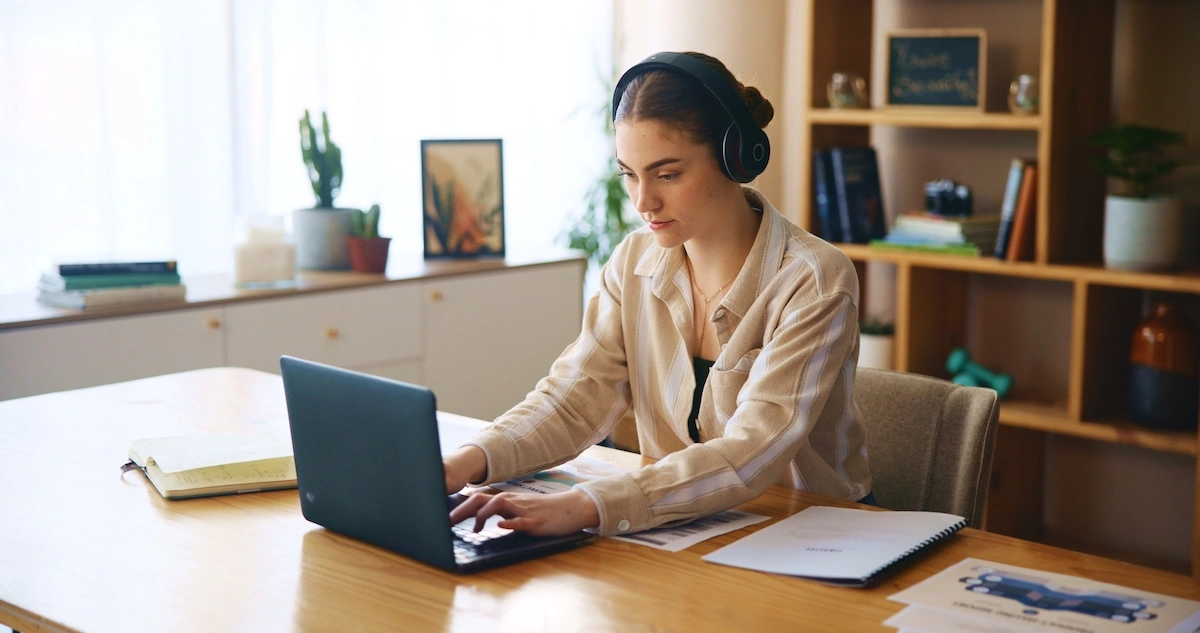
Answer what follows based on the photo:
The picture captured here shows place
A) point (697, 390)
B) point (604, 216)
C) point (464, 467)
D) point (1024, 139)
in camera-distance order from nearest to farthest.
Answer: point (464, 467)
point (697, 390)
point (1024, 139)
point (604, 216)

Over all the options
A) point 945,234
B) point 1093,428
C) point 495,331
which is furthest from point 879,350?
point 495,331

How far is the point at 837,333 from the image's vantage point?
1.57m

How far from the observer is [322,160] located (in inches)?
127

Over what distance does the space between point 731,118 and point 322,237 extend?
1913 mm

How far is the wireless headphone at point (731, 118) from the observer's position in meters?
1.59

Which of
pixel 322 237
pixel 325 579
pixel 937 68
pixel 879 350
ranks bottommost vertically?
pixel 879 350

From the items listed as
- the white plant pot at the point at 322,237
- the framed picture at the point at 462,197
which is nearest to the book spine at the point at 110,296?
the white plant pot at the point at 322,237

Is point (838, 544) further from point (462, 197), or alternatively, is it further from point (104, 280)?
point (462, 197)

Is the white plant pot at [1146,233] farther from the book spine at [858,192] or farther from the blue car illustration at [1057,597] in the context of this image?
the blue car illustration at [1057,597]

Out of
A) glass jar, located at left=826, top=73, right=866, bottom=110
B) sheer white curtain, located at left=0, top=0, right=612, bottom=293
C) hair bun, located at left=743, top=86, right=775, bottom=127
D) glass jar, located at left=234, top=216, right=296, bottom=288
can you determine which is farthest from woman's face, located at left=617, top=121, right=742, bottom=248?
glass jar, located at left=826, top=73, right=866, bottom=110

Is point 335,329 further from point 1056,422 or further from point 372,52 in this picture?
point 1056,422

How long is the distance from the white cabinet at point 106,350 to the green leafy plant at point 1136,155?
2.25m

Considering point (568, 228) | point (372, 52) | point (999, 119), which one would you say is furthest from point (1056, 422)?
point (372, 52)

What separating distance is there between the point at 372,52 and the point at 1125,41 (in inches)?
84.7
